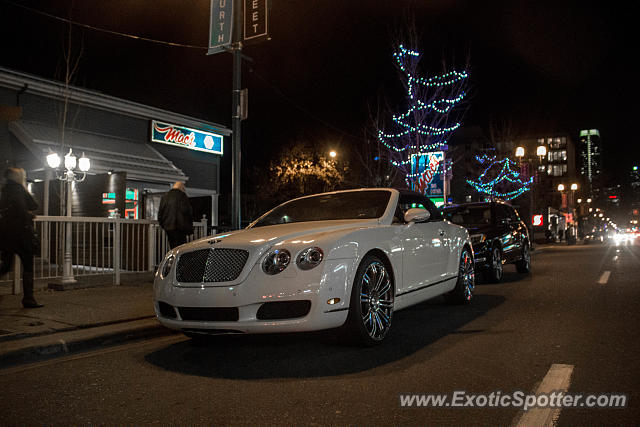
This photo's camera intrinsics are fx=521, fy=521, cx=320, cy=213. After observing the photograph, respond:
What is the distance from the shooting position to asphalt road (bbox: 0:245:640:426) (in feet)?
10.3

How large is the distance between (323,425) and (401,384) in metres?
0.91

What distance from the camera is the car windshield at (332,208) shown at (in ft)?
19.0

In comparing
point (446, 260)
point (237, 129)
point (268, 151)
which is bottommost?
point (446, 260)

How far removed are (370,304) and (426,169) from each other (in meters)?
15.8

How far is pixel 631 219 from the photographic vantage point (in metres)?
189

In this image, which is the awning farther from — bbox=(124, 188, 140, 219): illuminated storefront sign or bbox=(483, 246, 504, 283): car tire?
bbox=(483, 246, 504, 283): car tire

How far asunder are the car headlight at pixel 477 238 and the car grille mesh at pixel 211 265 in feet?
21.2

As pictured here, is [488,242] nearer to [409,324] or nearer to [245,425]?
[409,324]

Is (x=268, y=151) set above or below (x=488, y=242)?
above

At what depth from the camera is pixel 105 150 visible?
17.2 m

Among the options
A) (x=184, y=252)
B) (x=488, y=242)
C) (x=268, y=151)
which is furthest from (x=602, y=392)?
(x=268, y=151)

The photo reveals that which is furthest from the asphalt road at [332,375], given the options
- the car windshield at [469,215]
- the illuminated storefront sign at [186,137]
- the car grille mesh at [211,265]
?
the illuminated storefront sign at [186,137]

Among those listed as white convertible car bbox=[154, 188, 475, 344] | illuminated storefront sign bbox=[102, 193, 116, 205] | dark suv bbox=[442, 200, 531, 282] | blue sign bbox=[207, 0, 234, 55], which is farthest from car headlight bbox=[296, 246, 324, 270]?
illuminated storefront sign bbox=[102, 193, 116, 205]

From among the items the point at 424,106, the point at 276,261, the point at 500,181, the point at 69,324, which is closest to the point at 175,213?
the point at 69,324
